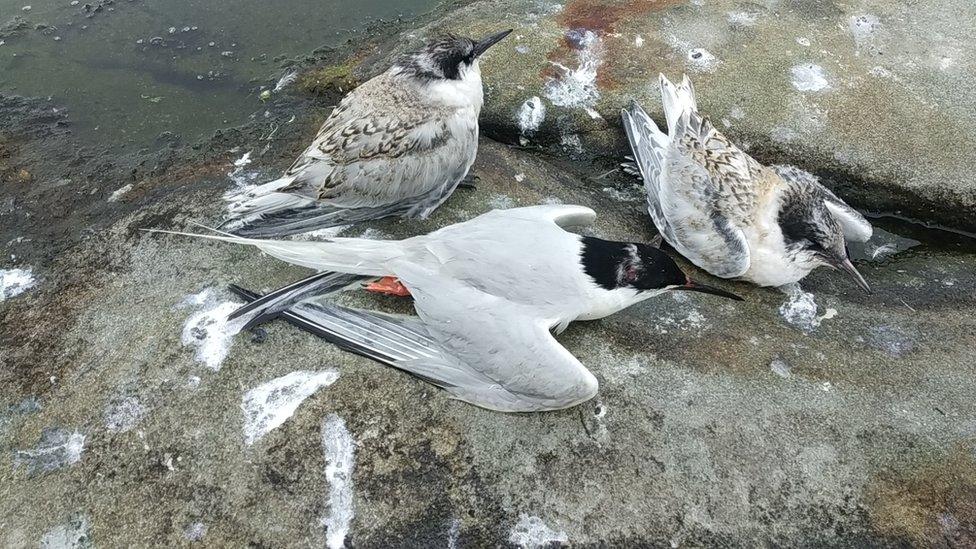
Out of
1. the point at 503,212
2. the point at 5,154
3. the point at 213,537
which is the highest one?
the point at 503,212

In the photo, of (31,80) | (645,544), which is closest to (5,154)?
(31,80)

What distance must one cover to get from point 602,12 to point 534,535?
4.26 metres

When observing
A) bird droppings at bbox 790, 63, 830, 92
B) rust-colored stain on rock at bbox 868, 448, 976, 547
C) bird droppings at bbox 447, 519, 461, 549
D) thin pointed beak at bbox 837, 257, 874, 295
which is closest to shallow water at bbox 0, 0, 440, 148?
bird droppings at bbox 790, 63, 830, 92

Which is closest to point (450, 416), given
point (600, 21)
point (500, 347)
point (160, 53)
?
point (500, 347)

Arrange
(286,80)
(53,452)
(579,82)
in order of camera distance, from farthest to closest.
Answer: (286,80) < (579,82) < (53,452)

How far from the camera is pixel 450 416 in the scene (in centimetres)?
287

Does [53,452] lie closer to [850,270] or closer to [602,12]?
[850,270]

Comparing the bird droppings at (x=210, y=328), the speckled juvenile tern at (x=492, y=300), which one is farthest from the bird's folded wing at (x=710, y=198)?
the bird droppings at (x=210, y=328)

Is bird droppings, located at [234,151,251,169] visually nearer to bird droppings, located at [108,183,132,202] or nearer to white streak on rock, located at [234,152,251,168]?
white streak on rock, located at [234,152,251,168]

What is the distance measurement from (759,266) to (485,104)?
2294mm

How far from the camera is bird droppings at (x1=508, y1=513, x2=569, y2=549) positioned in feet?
8.29

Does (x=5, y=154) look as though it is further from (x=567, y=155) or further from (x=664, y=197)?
(x=664, y=197)

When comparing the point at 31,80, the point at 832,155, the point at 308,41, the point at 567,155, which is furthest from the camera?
the point at 308,41

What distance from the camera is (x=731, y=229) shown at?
3490mm
